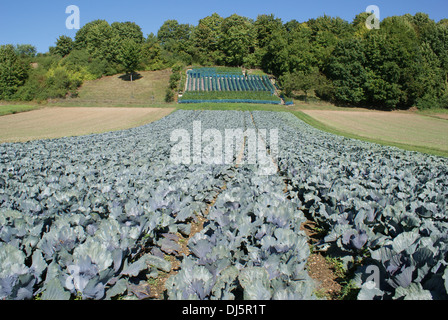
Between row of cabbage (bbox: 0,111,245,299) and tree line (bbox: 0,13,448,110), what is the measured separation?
49.1 meters

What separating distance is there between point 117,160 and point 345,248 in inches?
359

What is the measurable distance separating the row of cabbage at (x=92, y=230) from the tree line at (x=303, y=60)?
49062mm

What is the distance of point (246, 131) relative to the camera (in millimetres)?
26406

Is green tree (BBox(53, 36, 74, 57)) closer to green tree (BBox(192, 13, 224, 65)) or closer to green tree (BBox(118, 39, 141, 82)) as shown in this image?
green tree (BBox(118, 39, 141, 82))

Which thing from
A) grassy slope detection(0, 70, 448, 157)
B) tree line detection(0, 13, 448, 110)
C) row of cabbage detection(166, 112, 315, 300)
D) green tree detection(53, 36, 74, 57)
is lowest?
row of cabbage detection(166, 112, 315, 300)

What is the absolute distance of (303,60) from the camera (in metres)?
61.0

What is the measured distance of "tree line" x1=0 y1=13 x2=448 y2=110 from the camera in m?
49.2

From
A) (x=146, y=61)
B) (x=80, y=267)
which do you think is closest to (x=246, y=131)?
(x=80, y=267)

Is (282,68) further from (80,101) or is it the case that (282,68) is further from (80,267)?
(80,267)

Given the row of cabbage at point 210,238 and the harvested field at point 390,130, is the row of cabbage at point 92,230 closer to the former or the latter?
the row of cabbage at point 210,238

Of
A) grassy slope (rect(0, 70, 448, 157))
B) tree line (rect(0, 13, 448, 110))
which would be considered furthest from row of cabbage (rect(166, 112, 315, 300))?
tree line (rect(0, 13, 448, 110))

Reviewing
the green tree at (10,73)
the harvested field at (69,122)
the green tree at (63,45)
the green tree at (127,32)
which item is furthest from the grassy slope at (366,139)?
the green tree at (63,45)

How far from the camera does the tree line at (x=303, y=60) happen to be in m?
49.2
